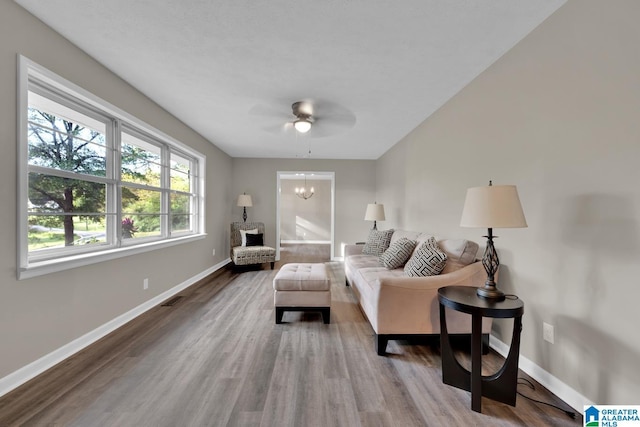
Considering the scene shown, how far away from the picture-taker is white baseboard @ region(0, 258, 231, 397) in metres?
1.75

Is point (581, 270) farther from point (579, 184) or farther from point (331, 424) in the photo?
point (331, 424)

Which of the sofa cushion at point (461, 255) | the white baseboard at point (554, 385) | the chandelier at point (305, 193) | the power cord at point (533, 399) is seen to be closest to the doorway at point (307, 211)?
the chandelier at point (305, 193)

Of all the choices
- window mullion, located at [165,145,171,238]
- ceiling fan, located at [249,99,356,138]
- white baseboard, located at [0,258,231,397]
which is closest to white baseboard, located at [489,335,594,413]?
ceiling fan, located at [249,99,356,138]

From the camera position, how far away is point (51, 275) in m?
2.01

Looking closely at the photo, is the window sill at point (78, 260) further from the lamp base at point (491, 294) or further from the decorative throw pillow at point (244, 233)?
the lamp base at point (491, 294)

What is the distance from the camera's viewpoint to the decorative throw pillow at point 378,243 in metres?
4.06

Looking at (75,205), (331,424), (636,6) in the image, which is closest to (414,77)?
(636,6)

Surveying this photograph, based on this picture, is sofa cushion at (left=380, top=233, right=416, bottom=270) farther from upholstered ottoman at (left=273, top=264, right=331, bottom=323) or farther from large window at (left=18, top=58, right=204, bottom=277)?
large window at (left=18, top=58, right=204, bottom=277)

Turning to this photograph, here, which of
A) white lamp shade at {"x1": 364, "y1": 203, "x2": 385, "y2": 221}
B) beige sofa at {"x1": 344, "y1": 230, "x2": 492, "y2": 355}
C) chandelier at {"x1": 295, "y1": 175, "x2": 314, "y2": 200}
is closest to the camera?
beige sofa at {"x1": 344, "y1": 230, "x2": 492, "y2": 355}

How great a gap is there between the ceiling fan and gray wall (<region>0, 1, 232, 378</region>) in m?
1.37

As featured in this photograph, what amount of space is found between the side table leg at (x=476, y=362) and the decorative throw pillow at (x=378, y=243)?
2.43 metres

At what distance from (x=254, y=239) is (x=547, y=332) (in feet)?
15.8

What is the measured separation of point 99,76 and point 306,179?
7734mm

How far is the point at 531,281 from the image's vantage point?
6.41ft
